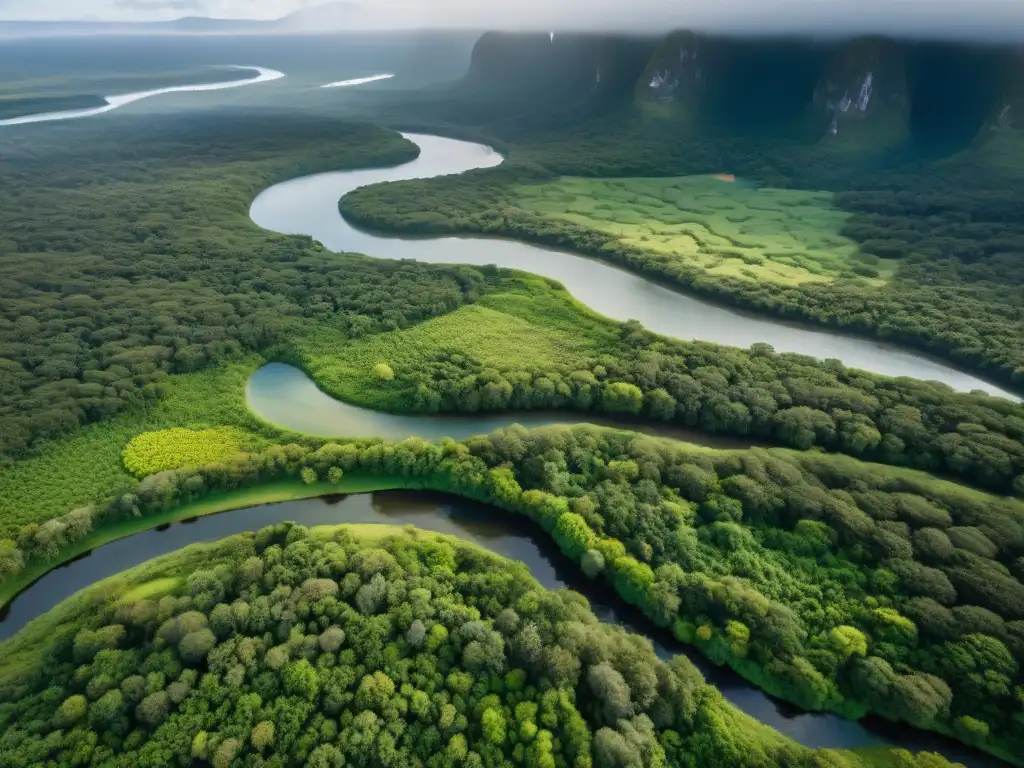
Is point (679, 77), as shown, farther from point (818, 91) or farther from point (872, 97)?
point (872, 97)

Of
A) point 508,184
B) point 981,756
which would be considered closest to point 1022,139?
point 508,184

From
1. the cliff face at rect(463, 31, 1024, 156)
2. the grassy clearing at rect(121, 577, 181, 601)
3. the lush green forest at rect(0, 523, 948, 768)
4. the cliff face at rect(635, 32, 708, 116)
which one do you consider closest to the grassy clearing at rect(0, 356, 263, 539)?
the grassy clearing at rect(121, 577, 181, 601)

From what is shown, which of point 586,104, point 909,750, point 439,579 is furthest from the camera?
point 586,104

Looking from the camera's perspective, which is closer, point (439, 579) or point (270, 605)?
point (270, 605)

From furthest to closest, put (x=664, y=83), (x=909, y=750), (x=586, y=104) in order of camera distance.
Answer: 1. (x=586, y=104)
2. (x=664, y=83)
3. (x=909, y=750)

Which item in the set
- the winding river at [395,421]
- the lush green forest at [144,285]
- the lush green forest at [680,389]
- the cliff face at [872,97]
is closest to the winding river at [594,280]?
the lush green forest at [680,389]

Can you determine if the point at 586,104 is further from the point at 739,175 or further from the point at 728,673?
the point at 728,673
